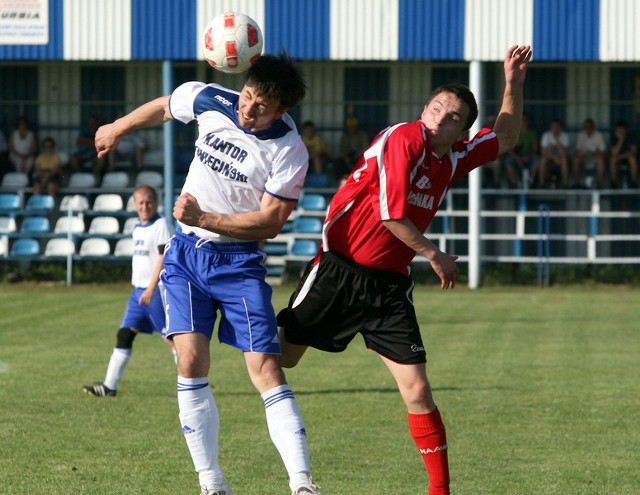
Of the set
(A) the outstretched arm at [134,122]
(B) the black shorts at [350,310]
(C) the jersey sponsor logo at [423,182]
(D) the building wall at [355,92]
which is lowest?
(B) the black shorts at [350,310]

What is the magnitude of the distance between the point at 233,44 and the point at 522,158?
19193 mm

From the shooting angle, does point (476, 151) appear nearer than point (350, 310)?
No

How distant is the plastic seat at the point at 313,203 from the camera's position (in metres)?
25.4

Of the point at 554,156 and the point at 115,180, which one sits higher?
the point at 554,156

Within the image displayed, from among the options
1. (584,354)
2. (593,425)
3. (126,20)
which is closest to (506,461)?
(593,425)

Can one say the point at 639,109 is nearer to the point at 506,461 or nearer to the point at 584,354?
the point at 584,354

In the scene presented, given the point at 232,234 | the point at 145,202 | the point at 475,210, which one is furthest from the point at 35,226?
the point at 232,234

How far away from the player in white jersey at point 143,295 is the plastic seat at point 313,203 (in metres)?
14.0

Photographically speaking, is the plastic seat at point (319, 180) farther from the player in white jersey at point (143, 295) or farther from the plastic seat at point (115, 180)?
the player in white jersey at point (143, 295)

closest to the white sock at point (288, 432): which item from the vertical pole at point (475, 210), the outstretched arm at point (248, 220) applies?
the outstretched arm at point (248, 220)

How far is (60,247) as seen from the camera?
81.4 feet

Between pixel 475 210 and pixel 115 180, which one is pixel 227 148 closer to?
pixel 475 210

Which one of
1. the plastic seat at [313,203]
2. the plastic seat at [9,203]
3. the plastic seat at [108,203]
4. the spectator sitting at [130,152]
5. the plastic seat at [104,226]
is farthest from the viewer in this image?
the spectator sitting at [130,152]

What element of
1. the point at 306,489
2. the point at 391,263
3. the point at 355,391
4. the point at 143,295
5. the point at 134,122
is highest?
the point at 134,122
